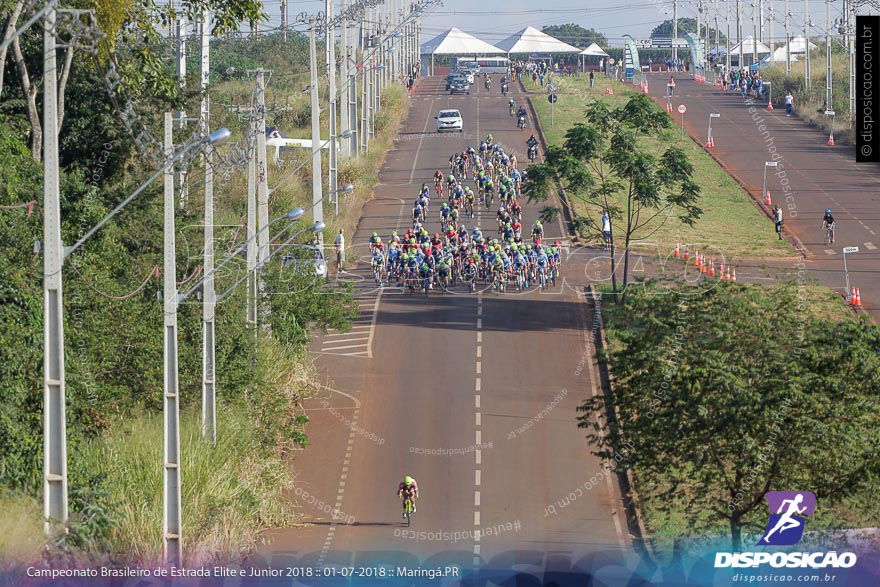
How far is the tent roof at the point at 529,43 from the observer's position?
130000 millimetres

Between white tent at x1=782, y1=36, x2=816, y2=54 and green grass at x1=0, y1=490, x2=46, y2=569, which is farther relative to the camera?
white tent at x1=782, y1=36, x2=816, y2=54

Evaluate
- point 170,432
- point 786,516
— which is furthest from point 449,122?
point 170,432

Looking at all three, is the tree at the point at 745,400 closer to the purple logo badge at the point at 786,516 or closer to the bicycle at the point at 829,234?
the purple logo badge at the point at 786,516

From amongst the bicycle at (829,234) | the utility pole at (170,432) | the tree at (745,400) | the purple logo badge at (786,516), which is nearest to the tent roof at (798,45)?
the bicycle at (829,234)

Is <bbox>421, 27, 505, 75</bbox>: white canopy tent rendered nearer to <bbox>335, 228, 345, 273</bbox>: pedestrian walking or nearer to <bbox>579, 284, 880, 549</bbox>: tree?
<bbox>335, 228, 345, 273</bbox>: pedestrian walking

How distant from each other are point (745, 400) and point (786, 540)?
7.64ft

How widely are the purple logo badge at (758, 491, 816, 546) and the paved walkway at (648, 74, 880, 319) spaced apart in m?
23.9

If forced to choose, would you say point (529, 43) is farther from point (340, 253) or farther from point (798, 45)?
point (340, 253)

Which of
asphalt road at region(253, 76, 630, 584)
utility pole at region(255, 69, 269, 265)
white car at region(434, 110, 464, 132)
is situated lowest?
asphalt road at region(253, 76, 630, 584)

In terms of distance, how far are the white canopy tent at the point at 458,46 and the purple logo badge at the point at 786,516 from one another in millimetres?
106110

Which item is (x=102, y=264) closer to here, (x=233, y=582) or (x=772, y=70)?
(x=233, y=582)

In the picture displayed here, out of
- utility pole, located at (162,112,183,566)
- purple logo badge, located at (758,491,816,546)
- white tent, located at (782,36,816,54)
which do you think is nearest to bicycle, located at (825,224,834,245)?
purple logo badge, located at (758,491,816,546)

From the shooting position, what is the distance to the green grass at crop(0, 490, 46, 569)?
1914 centimetres

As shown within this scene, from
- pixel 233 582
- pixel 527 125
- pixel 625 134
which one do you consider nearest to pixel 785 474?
pixel 233 582
